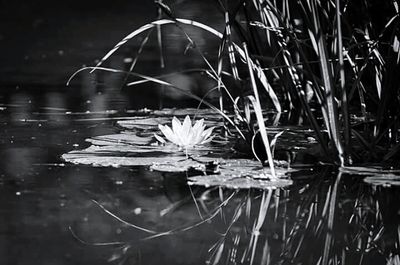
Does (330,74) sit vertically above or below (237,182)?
above

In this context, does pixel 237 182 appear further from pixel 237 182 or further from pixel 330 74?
pixel 330 74

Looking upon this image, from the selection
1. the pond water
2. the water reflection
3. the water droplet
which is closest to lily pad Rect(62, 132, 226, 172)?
the pond water

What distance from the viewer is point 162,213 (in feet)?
5.91

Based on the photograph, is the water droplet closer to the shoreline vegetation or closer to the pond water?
the pond water

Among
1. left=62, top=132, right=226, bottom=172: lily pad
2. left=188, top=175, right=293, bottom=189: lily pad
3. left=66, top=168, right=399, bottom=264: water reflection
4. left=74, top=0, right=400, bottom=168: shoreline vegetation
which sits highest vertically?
left=74, top=0, right=400, bottom=168: shoreline vegetation

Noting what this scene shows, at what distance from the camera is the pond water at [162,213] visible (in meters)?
1.55

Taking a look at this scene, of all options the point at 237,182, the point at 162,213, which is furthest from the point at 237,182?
the point at 162,213

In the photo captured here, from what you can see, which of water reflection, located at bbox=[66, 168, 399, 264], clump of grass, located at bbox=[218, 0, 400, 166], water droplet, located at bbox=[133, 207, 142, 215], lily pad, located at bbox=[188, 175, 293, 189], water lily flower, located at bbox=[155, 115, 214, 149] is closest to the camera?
water reflection, located at bbox=[66, 168, 399, 264]

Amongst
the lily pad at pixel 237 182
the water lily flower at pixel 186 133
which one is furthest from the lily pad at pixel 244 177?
the water lily flower at pixel 186 133

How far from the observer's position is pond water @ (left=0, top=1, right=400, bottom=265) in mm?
1546

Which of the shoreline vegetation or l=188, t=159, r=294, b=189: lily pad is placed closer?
l=188, t=159, r=294, b=189: lily pad

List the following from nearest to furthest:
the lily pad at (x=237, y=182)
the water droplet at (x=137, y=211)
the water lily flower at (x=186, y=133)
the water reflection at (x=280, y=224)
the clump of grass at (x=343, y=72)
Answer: the water reflection at (x=280, y=224), the water droplet at (x=137, y=211), the lily pad at (x=237, y=182), the clump of grass at (x=343, y=72), the water lily flower at (x=186, y=133)

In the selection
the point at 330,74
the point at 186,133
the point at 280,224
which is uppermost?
the point at 330,74

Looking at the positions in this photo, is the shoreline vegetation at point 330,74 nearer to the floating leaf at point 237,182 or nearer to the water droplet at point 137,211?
the floating leaf at point 237,182
